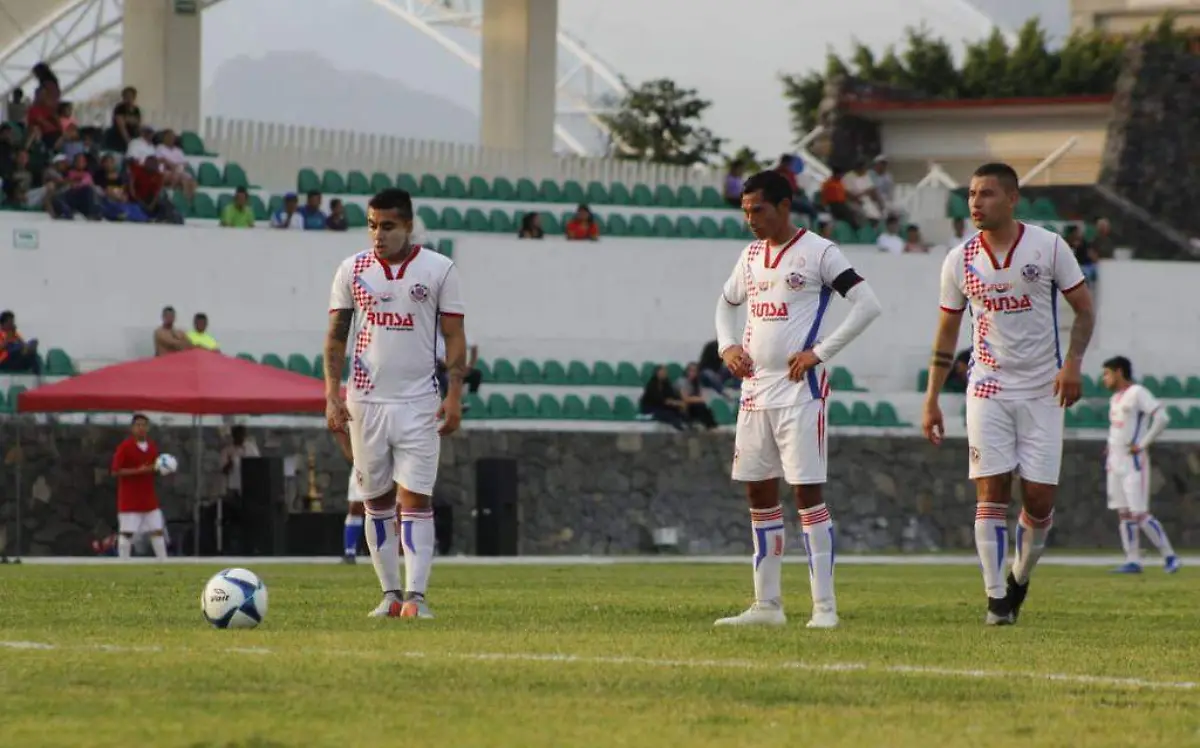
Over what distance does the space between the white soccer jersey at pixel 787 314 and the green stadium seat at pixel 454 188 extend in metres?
25.7

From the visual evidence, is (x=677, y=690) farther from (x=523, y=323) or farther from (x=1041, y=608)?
(x=523, y=323)

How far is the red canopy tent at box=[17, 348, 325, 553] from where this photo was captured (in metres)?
27.5

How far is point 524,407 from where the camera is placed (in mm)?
33500

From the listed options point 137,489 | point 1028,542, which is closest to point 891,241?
point 137,489

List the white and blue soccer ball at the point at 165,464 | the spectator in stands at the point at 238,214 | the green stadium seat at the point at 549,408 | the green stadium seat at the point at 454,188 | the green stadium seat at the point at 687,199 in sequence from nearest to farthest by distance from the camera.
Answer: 1. the white and blue soccer ball at the point at 165,464
2. the green stadium seat at the point at 549,408
3. the spectator in stands at the point at 238,214
4. the green stadium seat at the point at 454,188
5. the green stadium seat at the point at 687,199

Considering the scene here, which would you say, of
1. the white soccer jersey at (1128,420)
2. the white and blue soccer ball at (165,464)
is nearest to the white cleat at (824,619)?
the white soccer jersey at (1128,420)

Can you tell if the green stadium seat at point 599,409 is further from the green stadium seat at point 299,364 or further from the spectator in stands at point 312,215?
the spectator in stands at point 312,215

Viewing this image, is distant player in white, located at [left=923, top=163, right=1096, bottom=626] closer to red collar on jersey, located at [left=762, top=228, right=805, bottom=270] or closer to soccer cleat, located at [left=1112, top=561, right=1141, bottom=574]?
red collar on jersey, located at [left=762, top=228, right=805, bottom=270]

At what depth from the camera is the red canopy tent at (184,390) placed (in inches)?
1084

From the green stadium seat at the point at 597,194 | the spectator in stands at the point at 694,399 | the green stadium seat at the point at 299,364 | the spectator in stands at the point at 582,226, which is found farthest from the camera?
the green stadium seat at the point at 597,194

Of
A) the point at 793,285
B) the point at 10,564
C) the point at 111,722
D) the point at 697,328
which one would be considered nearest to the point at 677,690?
the point at 111,722

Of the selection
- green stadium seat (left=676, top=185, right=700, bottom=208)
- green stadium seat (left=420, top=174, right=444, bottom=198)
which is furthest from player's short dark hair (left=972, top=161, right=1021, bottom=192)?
green stadium seat (left=676, top=185, right=700, bottom=208)

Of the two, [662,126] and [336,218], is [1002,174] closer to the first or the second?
[336,218]

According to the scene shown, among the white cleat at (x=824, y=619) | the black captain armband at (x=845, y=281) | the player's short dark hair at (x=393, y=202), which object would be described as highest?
the player's short dark hair at (x=393, y=202)
